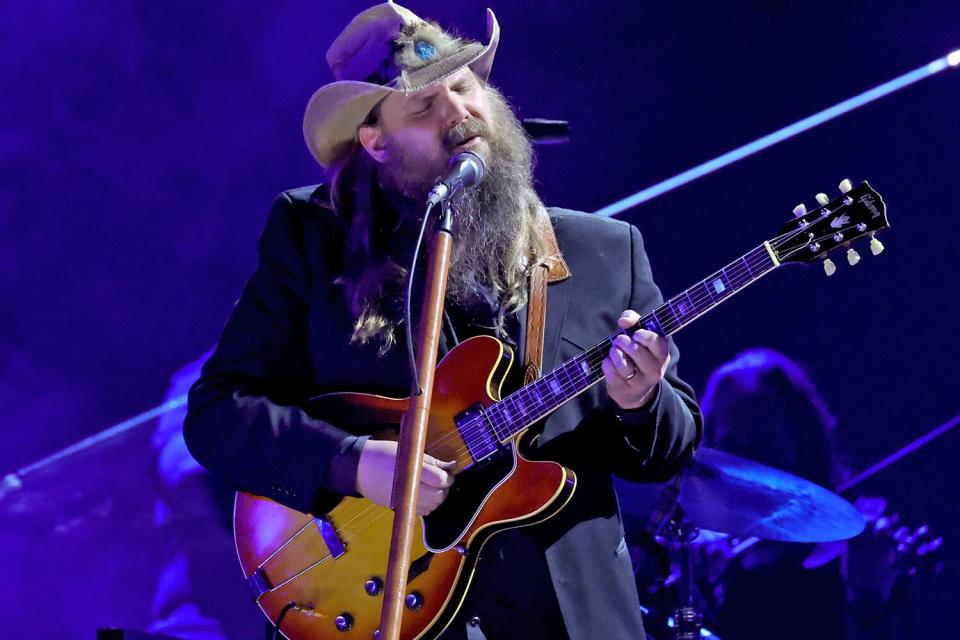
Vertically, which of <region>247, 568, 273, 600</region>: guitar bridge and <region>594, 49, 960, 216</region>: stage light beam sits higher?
<region>594, 49, 960, 216</region>: stage light beam

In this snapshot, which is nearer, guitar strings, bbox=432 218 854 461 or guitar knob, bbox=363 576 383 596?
guitar strings, bbox=432 218 854 461

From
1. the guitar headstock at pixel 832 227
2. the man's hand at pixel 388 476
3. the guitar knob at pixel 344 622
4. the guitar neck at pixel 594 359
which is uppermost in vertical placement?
the guitar headstock at pixel 832 227

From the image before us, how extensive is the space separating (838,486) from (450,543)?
210cm

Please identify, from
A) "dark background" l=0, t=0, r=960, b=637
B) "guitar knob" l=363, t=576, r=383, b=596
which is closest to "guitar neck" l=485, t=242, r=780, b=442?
"guitar knob" l=363, t=576, r=383, b=596

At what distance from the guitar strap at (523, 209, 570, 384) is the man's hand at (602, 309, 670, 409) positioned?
0.24 m

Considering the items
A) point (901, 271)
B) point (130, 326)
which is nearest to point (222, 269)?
point (130, 326)

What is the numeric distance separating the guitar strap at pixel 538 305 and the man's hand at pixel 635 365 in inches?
9.6

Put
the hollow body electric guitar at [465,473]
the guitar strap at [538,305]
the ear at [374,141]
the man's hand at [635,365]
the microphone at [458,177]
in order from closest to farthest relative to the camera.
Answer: the microphone at [458,177]
the man's hand at [635,365]
the hollow body electric guitar at [465,473]
the guitar strap at [538,305]
the ear at [374,141]

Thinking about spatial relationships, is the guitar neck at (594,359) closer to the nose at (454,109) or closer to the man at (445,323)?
the man at (445,323)

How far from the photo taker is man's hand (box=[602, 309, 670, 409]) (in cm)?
214

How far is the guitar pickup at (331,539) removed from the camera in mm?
2486

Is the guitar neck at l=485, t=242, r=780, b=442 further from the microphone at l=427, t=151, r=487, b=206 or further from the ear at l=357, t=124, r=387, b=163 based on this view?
the ear at l=357, t=124, r=387, b=163

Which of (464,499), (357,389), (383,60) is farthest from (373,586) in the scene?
(383,60)

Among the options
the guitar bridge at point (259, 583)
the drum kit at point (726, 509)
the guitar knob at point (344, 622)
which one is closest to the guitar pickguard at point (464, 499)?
the guitar knob at point (344, 622)
